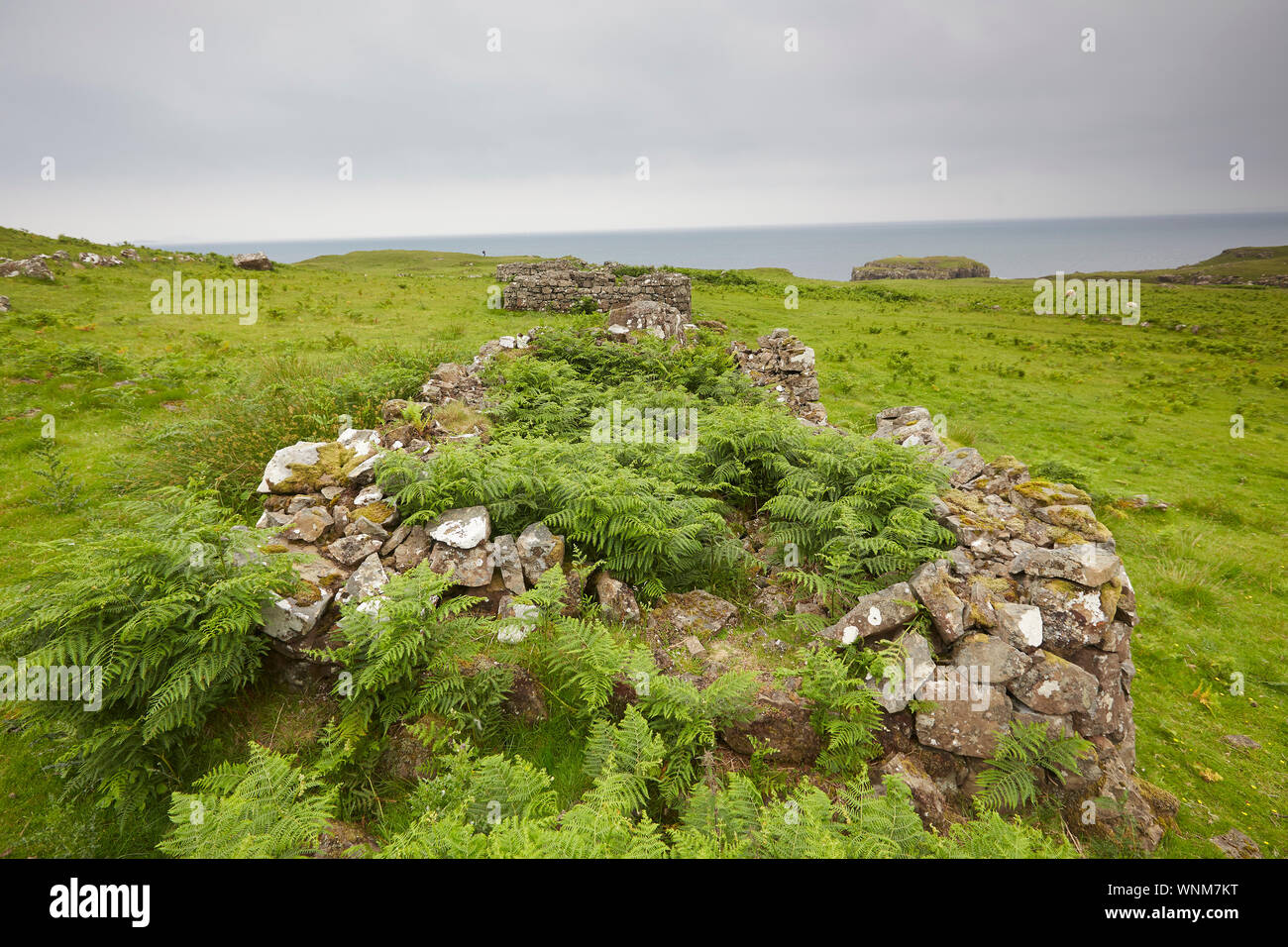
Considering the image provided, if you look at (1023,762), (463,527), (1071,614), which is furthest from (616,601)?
(1071,614)

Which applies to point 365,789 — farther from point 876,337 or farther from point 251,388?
point 876,337

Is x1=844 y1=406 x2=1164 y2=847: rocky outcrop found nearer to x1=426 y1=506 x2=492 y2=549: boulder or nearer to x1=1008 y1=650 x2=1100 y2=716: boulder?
x1=1008 y1=650 x2=1100 y2=716: boulder

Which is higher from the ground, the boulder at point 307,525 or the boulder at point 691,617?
the boulder at point 307,525

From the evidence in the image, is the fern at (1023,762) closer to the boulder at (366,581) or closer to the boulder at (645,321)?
the boulder at (366,581)

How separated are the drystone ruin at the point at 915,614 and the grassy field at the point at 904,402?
3.82 feet

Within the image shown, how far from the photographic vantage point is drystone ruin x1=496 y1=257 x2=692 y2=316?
941 inches

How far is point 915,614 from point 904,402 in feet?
50.2

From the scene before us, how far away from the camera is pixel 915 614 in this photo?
6.30m

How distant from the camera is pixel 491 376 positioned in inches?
539

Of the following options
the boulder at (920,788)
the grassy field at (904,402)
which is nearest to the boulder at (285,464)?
the grassy field at (904,402)

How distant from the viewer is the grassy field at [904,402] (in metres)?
6.52

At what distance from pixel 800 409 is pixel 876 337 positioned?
55.7 feet

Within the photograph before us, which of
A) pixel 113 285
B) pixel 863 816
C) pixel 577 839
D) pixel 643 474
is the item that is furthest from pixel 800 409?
pixel 113 285
